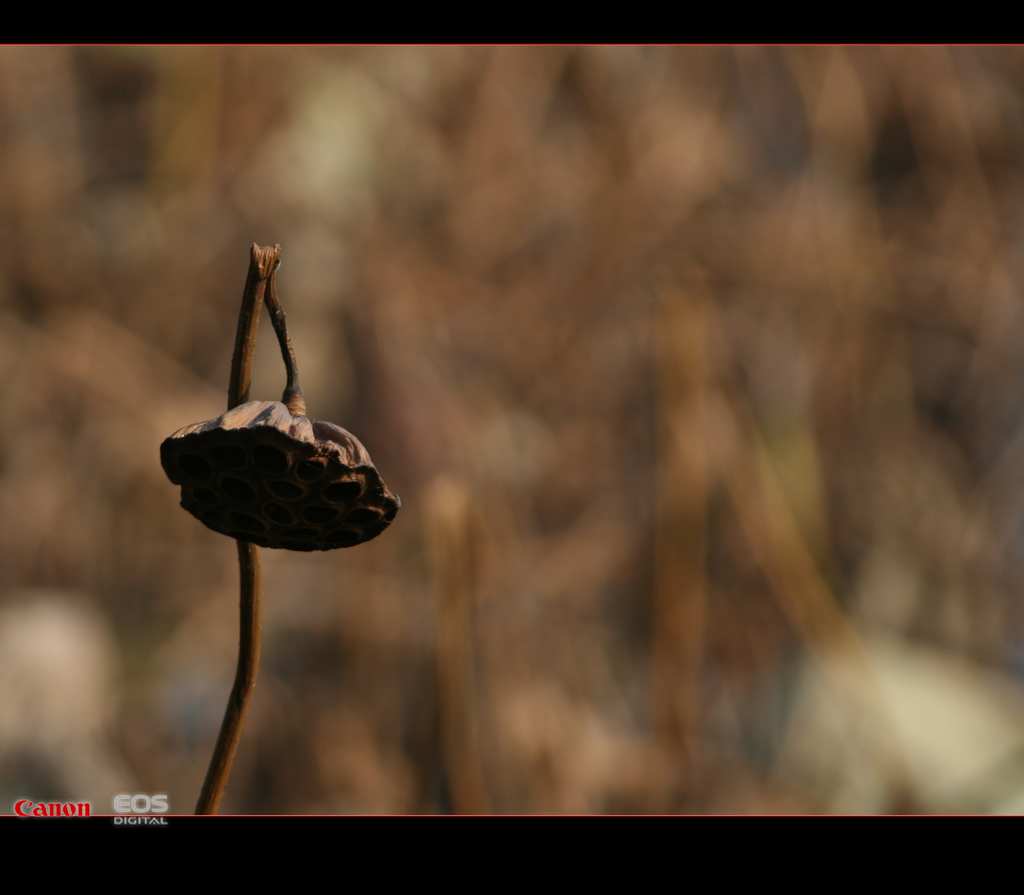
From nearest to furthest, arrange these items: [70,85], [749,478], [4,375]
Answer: [749,478], [4,375], [70,85]

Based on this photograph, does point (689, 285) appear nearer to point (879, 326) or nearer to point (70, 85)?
point (879, 326)

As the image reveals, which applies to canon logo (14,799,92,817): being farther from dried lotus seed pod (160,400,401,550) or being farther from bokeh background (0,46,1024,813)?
bokeh background (0,46,1024,813)

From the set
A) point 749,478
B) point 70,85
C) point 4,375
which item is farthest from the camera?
point 70,85

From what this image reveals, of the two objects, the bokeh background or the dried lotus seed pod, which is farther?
the bokeh background

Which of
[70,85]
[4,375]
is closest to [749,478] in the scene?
[4,375]

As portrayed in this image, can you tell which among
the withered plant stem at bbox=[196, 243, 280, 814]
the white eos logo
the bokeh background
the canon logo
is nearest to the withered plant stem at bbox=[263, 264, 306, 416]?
the withered plant stem at bbox=[196, 243, 280, 814]
